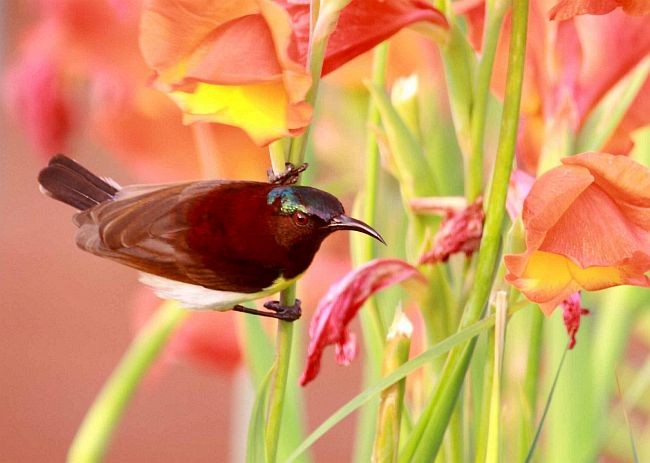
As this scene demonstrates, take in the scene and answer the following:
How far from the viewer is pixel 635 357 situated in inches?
32.8

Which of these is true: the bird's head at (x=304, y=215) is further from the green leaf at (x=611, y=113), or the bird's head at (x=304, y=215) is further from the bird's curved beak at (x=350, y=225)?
the green leaf at (x=611, y=113)

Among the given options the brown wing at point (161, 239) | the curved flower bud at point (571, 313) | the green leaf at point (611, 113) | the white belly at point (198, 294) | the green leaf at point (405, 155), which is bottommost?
the curved flower bud at point (571, 313)

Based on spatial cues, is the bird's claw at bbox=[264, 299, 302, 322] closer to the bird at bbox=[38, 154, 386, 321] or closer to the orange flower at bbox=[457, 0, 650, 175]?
the bird at bbox=[38, 154, 386, 321]

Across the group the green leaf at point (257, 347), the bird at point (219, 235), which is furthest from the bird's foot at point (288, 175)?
the green leaf at point (257, 347)

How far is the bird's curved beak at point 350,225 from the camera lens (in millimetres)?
168

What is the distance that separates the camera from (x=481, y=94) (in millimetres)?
223

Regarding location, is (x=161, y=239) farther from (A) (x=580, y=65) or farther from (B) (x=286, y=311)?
(A) (x=580, y=65)

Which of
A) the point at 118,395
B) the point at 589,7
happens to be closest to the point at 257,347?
the point at 118,395

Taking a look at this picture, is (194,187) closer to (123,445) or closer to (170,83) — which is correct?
(170,83)

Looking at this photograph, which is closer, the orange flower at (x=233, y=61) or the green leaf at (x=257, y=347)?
the orange flower at (x=233, y=61)

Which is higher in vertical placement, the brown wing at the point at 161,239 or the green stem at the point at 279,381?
the brown wing at the point at 161,239

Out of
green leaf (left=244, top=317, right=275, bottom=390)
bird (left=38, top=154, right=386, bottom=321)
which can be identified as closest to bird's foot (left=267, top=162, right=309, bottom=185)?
bird (left=38, top=154, right=386, bottom=321)

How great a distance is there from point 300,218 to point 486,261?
0.17 feet

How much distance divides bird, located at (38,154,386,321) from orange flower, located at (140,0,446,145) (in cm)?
1
